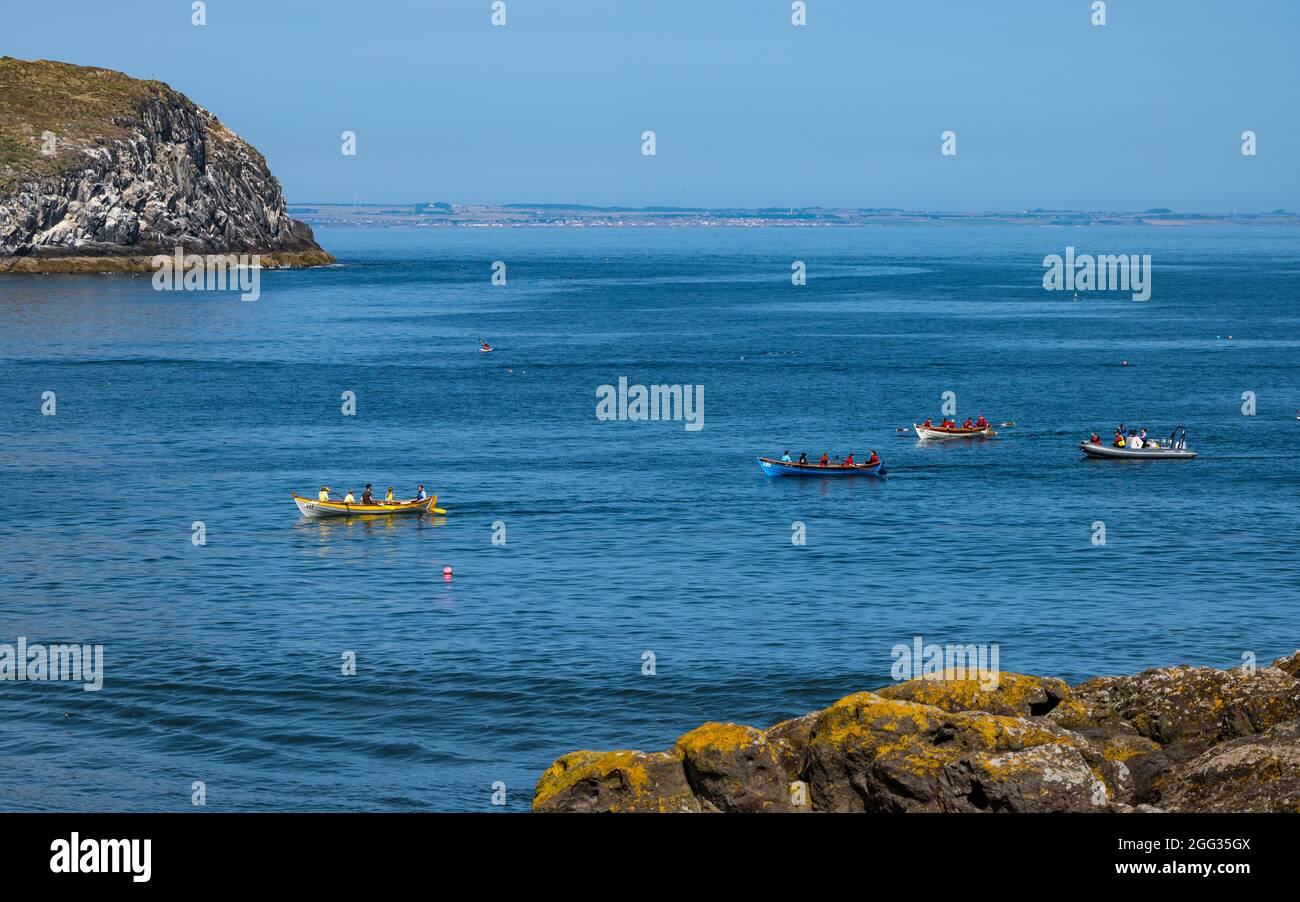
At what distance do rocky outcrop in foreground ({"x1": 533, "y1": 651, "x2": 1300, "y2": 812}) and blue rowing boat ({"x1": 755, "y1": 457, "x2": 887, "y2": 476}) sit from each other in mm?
58133

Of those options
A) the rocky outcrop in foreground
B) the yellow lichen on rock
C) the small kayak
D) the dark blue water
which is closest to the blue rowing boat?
the dark blue water

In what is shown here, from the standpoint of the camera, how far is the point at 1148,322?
19488 cm

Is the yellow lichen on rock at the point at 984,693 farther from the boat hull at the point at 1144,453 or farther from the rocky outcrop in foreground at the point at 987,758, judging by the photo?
the boat hull at the point at 1144,453

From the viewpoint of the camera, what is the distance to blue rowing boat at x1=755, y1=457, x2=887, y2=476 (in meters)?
87.2

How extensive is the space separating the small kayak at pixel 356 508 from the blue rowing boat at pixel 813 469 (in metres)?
20.7

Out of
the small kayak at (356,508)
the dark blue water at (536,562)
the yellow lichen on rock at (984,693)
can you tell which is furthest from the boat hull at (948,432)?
the yellow lichen on rock at (984,693)

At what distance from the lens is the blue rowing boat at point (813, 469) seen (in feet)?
286

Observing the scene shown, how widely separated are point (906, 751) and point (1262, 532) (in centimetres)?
5315

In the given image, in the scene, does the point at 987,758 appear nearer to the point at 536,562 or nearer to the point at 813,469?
the point at 536,562

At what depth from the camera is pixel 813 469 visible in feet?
286
